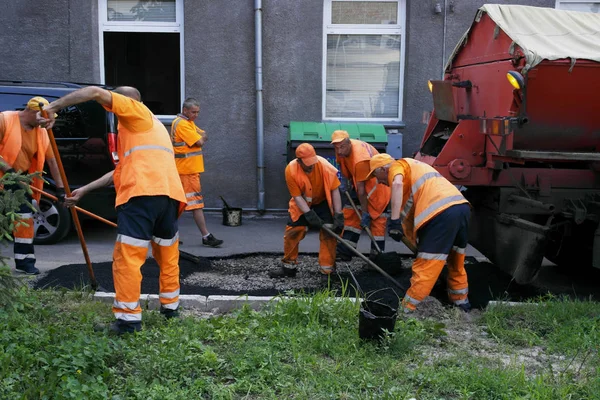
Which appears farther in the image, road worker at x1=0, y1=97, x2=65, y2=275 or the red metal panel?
road worker at x1=0, y1=97, x2=65, y2=275

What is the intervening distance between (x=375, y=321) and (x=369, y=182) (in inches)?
108

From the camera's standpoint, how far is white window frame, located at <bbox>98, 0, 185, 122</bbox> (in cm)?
969

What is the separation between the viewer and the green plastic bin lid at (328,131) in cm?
883

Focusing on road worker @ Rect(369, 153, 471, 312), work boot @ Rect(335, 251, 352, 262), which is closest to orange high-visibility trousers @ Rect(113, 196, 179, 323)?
road worker @ Rect(369, 153, 471, 312)

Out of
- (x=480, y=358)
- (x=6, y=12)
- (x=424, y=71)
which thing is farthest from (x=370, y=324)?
(x=6, y=12)

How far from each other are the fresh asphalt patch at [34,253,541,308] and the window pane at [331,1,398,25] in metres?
4.30

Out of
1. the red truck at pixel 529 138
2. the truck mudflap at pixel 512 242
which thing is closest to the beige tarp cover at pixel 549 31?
the red truck at pixel 529 138

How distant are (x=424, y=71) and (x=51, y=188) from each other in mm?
5445

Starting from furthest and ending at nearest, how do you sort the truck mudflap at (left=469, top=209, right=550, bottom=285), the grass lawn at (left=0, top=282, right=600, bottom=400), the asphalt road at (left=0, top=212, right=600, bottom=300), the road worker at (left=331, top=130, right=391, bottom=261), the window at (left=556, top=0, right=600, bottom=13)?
the window at (left=556, top=0, right=600, bottom=13)
the road worker at (left=331, top=130, right=391, bottom=261)
the asphalt road at (left=0, top=212, right=600, bottom=300)
the truck mudflap at (left=469, top=209, right=550, bottom=285)
the grass lawn at (left=0, top=282, right=600, bottom=400)

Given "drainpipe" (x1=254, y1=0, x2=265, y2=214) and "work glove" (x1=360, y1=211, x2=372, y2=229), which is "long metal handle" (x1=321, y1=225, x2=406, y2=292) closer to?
"work glove" (x1=360, y1=211, x2=372, y2=229)

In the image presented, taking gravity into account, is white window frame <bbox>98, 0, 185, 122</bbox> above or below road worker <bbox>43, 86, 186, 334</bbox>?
above

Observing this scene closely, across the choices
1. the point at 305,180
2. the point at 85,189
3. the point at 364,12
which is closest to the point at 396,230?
A: the point at 305,180

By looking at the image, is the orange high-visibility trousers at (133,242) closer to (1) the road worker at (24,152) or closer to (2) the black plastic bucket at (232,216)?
(1) the road worker at (24,152)

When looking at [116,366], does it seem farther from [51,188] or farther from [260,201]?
[260,201]
